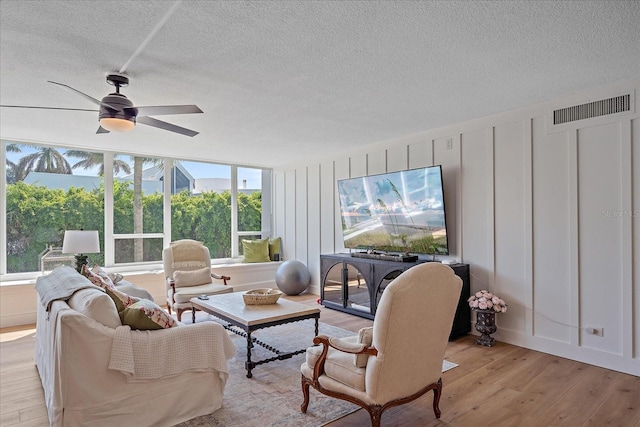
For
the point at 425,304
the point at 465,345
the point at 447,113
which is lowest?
the point at 465,345

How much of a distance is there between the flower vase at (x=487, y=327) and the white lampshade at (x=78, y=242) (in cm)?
458

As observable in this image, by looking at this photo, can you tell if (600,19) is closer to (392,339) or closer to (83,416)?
(392,339)

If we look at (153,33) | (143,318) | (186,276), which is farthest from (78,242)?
(153,33)

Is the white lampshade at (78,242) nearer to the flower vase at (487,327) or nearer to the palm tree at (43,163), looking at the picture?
the palm tree at (43,163)

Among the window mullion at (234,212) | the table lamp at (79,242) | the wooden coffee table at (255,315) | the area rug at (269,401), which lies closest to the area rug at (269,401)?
the area rug at (269,401)

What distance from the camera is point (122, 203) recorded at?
236 inches

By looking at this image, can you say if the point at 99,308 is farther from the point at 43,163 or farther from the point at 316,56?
the point at 43,163

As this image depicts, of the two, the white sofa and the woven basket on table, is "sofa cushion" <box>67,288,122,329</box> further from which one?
the woven basket on table

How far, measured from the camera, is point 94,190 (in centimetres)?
577

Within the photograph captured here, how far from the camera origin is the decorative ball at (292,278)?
6359mm

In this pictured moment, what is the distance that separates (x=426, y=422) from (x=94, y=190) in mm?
5595

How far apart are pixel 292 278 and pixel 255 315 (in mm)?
3073

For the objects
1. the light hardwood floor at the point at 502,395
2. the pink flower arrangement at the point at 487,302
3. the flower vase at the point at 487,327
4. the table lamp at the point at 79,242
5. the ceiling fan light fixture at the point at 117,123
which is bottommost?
the light hardwood floor at the point at 502,395

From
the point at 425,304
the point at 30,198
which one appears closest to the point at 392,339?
the point at 425,304
